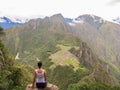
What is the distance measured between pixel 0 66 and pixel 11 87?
2581 cm

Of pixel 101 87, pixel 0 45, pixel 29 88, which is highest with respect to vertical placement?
pixel 29 88

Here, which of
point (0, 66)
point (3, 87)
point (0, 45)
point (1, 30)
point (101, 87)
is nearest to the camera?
point (3, 87)

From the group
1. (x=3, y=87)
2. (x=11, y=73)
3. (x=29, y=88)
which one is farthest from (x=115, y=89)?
(x=29, y=88)

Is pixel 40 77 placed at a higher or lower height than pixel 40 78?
higher

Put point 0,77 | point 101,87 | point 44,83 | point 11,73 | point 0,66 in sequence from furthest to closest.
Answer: point 101,87 < point 0,66 < point 11,73 < point 0,77 < point 44,83

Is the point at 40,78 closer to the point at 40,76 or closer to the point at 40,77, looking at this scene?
the point at 40,77

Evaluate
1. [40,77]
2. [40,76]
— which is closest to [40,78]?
[40,77]

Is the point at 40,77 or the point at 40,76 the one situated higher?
the point at 40,76

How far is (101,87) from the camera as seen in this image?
194m

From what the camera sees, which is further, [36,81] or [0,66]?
[0,66]

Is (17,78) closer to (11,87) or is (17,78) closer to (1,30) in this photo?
(11,87)

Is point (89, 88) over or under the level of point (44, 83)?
under

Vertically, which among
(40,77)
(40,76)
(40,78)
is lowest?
(40,78)

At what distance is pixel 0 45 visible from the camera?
168625 millimetres
